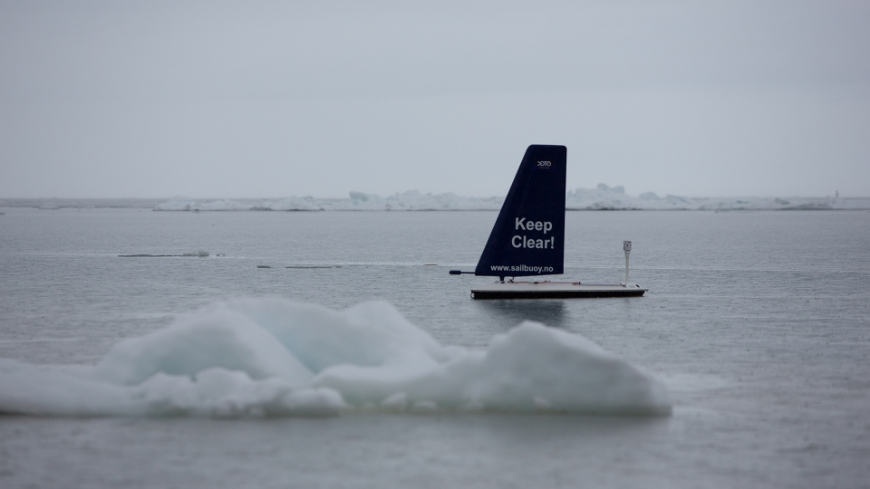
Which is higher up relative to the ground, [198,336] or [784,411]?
[198,336]

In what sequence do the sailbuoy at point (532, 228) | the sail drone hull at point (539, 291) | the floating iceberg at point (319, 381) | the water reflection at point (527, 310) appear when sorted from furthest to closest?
the sailbuoy at point (532, 228) < the sail drone hull at point (539, 291) < the water reflection at point (527, 310) < the floating iceberg at point (319, 381)

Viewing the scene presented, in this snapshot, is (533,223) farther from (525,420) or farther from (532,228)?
(525,420)

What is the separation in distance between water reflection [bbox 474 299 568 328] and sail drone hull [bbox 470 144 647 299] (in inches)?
21.1

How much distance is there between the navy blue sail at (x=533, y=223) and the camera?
92.5ft

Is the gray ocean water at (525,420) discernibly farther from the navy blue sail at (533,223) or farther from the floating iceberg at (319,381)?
the navy blue sail at (533,223)

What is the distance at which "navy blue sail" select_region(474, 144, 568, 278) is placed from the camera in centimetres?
2819

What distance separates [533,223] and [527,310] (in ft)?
9.69

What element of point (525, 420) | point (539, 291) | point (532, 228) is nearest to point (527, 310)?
point (539, 291)

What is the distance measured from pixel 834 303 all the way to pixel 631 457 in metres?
21.4

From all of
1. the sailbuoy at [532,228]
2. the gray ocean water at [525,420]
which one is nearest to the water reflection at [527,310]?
the gray ocean water at [525,420]

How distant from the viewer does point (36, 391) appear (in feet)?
44.8

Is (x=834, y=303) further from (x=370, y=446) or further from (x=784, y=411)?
(x=370, y=446)

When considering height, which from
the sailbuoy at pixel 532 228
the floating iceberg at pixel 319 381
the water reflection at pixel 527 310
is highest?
the sailbuoy at pixel 532 228

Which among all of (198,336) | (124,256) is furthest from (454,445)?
(124,256)
